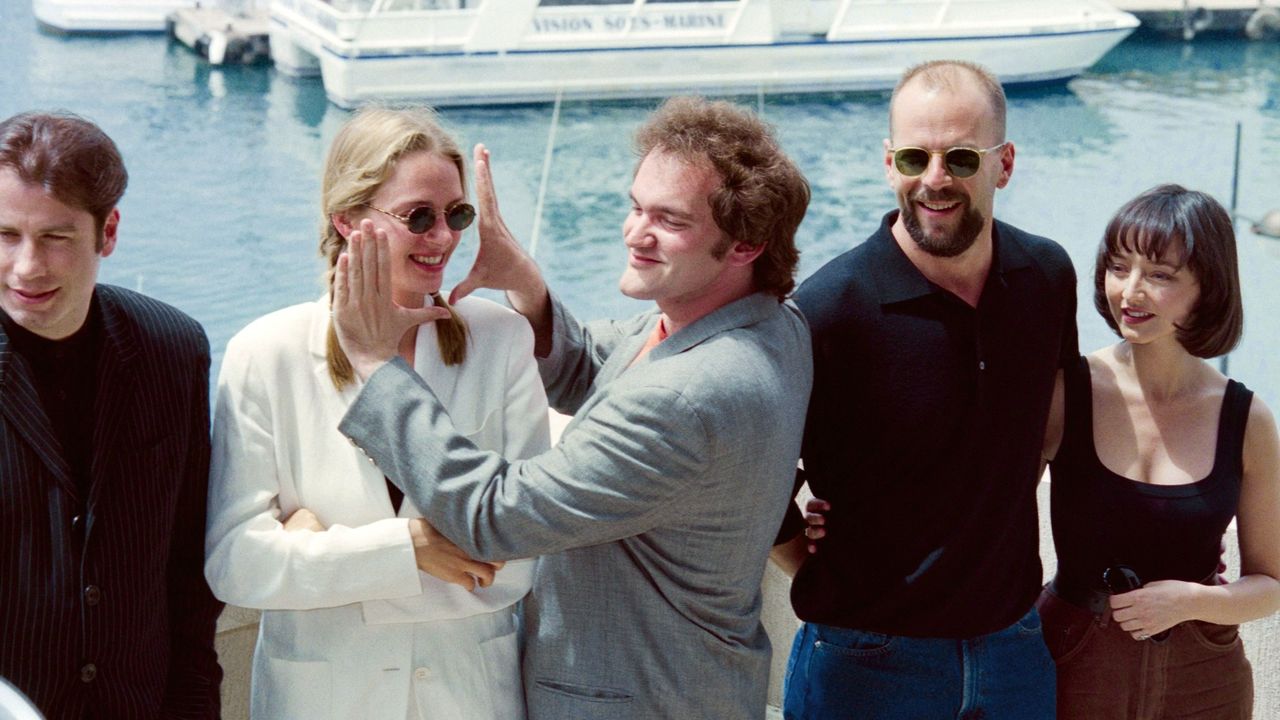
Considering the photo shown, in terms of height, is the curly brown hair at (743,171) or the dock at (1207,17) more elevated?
the curly brown hair at (743,171)

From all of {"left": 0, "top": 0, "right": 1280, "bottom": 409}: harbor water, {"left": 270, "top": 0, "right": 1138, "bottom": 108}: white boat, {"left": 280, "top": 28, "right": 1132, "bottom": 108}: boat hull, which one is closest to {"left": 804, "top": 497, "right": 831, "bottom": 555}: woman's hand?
{"left": 0, "top": 0, "right": 1280, "bottom": 409}: harbor water

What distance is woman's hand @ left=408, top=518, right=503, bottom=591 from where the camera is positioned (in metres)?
1.66

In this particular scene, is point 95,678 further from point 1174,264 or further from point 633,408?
point 1174,264

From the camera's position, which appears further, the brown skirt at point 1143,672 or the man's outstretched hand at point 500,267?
the brown skirt at point 1143,672

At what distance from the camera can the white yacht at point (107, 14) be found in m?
27.9

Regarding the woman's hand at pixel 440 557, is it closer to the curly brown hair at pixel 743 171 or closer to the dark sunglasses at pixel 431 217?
the dark sunglasses at pixel 431 217

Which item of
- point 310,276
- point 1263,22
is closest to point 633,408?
point 310,276

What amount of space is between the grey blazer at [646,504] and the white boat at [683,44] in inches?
918

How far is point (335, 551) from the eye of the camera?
165 centimetres

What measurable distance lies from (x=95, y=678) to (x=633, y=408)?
26.4 inches

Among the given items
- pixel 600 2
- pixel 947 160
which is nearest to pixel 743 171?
pixel 947 160

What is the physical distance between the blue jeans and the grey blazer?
179 millimetres

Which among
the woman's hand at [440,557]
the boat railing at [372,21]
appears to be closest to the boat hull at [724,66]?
the boat railing at [372,21]

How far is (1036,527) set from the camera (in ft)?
6.64
